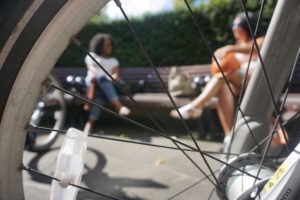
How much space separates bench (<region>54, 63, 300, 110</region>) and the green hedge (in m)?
1.54

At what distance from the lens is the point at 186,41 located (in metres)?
8.49

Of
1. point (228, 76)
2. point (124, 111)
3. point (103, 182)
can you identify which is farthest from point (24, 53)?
point (124, 111)

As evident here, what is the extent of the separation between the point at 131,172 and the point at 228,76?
123 centimetres

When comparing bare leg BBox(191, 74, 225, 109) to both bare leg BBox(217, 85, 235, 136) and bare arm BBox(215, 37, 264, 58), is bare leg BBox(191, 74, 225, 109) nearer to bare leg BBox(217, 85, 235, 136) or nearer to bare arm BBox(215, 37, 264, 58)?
bare leg BBox(217, 85, 235, 136)

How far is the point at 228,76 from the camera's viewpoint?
3.92m

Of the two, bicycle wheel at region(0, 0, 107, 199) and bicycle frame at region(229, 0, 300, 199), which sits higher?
bicycle wheel at region(0, 0, 107, 199)

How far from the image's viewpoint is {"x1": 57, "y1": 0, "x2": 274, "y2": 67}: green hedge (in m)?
8.01

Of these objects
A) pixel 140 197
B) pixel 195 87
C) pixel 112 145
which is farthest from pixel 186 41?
pixel 140 197

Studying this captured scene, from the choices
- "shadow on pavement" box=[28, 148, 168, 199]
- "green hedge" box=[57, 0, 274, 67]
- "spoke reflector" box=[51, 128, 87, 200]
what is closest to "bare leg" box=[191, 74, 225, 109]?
"shadow on pavement" box=[28, 148, 168, 199]

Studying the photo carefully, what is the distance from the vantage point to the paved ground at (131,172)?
3.06 m

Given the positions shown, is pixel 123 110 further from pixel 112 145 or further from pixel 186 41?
pixel 186 41

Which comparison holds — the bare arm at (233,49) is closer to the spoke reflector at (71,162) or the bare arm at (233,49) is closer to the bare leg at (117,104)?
the bare leg at (117,104)

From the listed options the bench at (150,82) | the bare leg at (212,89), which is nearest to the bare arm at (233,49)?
the bare leg at (212,89)

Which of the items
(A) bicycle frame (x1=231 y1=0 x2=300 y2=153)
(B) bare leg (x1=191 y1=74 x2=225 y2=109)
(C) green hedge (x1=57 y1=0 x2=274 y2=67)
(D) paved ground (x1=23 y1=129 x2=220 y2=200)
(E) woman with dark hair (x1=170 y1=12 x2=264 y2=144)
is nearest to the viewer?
(A) bicycle frame (x1=231 y1=0 x2=300 y2=153)
